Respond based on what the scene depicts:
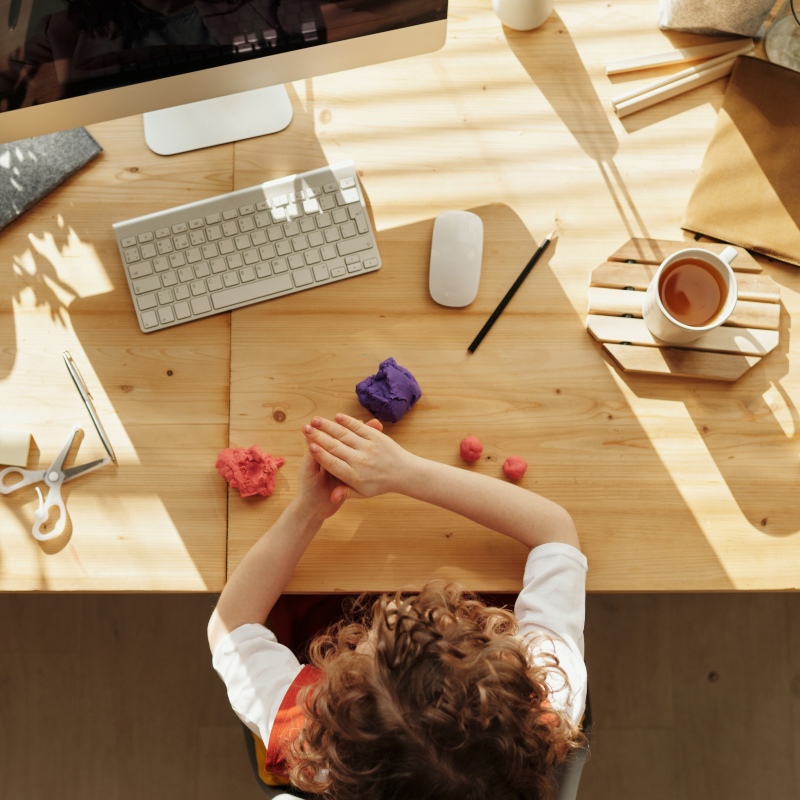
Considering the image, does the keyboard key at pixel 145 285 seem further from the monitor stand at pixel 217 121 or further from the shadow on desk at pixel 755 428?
the shadow on desk at pixel 755 428

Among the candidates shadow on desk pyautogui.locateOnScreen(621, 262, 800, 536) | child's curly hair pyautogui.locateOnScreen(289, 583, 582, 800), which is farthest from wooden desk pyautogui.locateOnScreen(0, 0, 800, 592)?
child's curly hair pyautogui.locateOnScreen(289, 583, 582, 800)

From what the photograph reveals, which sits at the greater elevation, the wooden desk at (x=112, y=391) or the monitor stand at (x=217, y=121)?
the monitor stand at (x=217, y=121)

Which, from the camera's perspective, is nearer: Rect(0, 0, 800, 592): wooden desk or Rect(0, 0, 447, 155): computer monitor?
Rect(0, 0, 447, 155): computer monitor

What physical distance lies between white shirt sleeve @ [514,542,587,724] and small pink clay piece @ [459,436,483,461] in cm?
12

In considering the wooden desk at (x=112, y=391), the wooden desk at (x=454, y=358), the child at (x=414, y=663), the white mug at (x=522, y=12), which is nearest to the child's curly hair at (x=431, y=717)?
the child at (x=414, y=663)

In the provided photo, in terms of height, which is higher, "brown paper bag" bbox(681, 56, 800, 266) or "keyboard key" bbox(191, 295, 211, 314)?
"brown paper bag" bbox(681, 56, 800, 266)

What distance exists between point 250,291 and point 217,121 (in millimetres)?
234

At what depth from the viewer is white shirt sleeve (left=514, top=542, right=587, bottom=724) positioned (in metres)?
0.75

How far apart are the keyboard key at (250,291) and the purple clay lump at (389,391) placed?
16 centimetres

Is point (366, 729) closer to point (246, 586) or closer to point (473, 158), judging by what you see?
point (246, 586)

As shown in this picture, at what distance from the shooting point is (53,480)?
2.62ft

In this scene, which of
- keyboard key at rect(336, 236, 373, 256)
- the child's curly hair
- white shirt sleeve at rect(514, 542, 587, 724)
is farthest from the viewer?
keyboard key at rect(336, 236, 373, 256)

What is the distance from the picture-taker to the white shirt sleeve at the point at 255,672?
29.9 inches

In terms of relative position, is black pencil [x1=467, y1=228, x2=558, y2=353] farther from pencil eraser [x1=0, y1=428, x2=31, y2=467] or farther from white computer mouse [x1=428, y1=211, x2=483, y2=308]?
pencil eraser [x1=0, y1=428, x2=31, y2=467]
